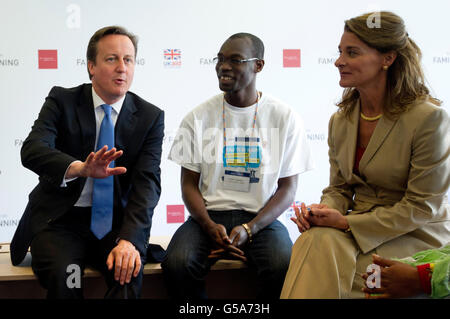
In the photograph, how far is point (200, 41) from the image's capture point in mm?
4340

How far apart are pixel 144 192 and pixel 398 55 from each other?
134 centimetres

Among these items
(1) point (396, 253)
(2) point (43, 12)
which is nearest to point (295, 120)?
(1) point (396, 253)

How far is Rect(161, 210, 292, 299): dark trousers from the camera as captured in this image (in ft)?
7.76

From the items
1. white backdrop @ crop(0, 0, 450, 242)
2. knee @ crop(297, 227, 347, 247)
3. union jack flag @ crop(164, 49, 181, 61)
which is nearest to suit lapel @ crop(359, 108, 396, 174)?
knee @ crop(297, 227, 347, 247)

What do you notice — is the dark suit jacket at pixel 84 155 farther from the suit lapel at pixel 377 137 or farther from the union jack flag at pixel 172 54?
the union jack flag at pixel 172 54

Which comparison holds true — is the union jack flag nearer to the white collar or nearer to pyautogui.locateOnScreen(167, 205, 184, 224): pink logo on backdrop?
pyautogui.locateOnScreen(167, 205, 184, 224): pink logo on backdrop

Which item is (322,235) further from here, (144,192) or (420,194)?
(144,192)

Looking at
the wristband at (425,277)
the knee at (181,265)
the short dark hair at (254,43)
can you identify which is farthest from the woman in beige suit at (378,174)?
the short dark hair at (254,43)

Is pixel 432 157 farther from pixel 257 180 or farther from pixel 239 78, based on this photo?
pixel 239 78

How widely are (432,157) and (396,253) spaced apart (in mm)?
420

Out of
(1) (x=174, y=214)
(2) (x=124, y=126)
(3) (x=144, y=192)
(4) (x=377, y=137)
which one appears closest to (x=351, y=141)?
(4) (x=377, y=137)

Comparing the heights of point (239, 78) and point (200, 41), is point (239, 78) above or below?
below

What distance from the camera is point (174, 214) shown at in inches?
172

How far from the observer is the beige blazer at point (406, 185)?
80.4 inches
